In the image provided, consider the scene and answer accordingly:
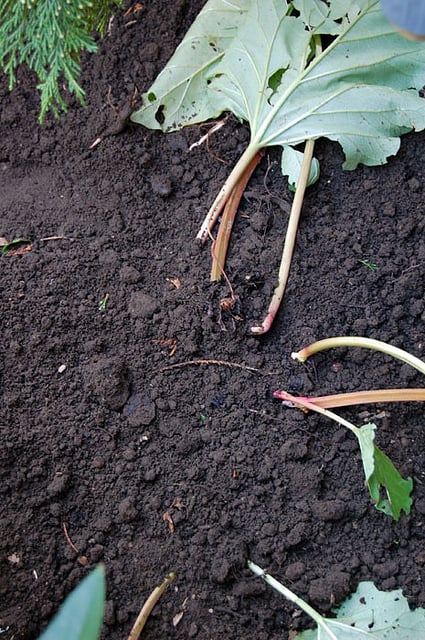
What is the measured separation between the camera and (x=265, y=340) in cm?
183

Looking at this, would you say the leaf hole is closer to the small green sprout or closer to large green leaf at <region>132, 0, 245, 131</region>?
large green leaf at <region>132, 0, 245, 131</region>

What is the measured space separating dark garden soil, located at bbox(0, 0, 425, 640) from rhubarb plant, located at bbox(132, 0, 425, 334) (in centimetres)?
6

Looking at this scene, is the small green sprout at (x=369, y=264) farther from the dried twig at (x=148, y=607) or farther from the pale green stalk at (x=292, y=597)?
the dried twig at (x=148, y=607)

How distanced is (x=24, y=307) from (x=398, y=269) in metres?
0.99

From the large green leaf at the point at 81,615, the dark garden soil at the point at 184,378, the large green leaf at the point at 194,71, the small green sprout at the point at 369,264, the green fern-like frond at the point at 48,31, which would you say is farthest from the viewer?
the large green leaf at the point at 194,71

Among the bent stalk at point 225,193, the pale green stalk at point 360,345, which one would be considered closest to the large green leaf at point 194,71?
the bent stalk at point 225,193

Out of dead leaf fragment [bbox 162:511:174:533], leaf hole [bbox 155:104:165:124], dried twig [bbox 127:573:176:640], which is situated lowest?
dried twig [bbox 127:573:176:640]

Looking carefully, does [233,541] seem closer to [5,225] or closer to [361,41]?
[5,225]

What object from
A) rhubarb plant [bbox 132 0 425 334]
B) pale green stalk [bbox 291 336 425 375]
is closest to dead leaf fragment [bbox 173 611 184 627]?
pale green stalk [bbox 291 336 425 375]

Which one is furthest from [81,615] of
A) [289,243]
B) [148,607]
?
[289,243]

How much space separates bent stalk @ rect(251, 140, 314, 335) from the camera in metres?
1.82

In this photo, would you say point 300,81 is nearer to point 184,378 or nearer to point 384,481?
point 184,378

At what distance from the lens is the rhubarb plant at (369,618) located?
1549 millimetres

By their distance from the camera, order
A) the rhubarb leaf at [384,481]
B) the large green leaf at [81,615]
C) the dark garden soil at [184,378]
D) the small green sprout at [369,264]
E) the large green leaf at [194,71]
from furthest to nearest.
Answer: the large green leaf at [194,71] < the small green sprout at [369,264] < the dark garden soil at [184,378] < the rhubarb leaf at [384,481] < the large green leaf at [81,615]
